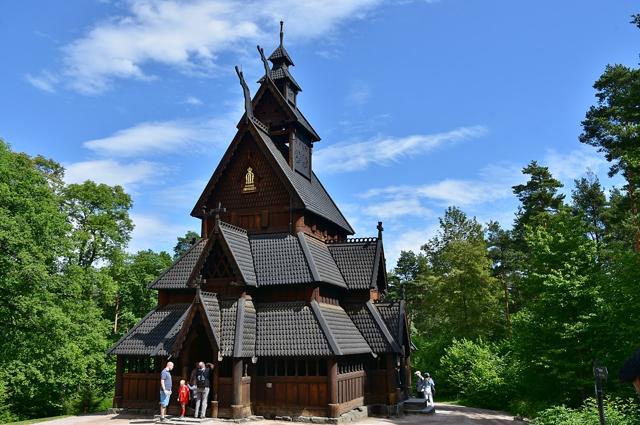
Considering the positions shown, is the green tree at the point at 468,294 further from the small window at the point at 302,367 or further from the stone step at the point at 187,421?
the stone step at the point at 187,421

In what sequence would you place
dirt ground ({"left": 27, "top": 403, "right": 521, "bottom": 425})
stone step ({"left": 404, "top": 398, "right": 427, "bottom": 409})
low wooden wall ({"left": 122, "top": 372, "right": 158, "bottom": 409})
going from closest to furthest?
dirt ground ({"left": 27, "top": 403, "right": 521, "bottom": 425}) → low wooden wall ({"left": 122, "top": 372, "right": 158, "bottom": 409}) → stone step ({"left": 404, "top": 398, "right": 427, "bottom": 409})

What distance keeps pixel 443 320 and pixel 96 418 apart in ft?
103

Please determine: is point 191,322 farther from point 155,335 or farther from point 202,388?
point 155,335

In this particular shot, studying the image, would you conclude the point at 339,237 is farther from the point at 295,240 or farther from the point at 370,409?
the point at 370,409

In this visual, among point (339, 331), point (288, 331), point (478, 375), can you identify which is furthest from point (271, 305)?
point (478, 375)

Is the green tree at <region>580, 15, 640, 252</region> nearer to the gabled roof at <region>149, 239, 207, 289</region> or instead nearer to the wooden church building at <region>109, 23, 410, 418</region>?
the wooden church building at <region>109, 23, 410, 418</region>

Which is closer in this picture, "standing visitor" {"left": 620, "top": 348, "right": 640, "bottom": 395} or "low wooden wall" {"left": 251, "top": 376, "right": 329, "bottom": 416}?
"standing visitor" {"left": 620, "top": 348, "right": 640, "bottom": 395}

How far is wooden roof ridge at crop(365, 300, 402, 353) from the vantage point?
2119 centimetres

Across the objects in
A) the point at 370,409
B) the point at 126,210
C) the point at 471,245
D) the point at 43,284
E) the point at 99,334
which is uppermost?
the point at 126,210

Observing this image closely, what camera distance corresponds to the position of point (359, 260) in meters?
24.0

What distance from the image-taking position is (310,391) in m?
18.7

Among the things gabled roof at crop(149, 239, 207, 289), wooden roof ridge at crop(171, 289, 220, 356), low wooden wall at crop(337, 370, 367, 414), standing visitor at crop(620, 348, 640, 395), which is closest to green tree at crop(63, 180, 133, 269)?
gabled roof at crop(149, 239, 207, 289)

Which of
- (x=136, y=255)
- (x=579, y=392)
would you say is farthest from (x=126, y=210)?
(x=579, y=392)

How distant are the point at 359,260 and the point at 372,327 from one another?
11.4ft
